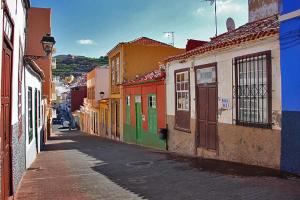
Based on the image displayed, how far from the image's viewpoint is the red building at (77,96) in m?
53.8

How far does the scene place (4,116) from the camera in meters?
5.96

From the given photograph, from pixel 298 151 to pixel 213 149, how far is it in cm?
402

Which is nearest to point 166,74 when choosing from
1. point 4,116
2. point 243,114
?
point 243,114

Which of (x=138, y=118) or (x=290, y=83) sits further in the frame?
(x=138, y=118)

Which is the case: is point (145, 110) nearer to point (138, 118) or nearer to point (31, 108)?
point (138, 118)

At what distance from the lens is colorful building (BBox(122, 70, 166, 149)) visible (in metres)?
17.2

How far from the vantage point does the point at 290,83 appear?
27.9 ft

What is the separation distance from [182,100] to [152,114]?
3960 millimetres

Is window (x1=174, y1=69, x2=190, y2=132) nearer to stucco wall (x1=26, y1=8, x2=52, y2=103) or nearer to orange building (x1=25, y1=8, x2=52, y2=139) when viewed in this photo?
orange building (x1=25, y1=8, x2=52, y2=139)

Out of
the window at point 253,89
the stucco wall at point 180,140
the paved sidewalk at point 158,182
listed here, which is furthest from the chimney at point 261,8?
the paved sidewalk at point 158,182

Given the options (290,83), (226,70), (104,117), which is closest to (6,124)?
(290,83)

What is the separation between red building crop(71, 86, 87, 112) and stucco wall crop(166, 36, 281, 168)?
1585 inches

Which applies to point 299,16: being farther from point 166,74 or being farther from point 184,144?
point 166,74

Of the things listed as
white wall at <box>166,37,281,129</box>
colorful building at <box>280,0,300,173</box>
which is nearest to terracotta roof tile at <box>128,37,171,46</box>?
white wall at <box>166,37,281,129</box>
